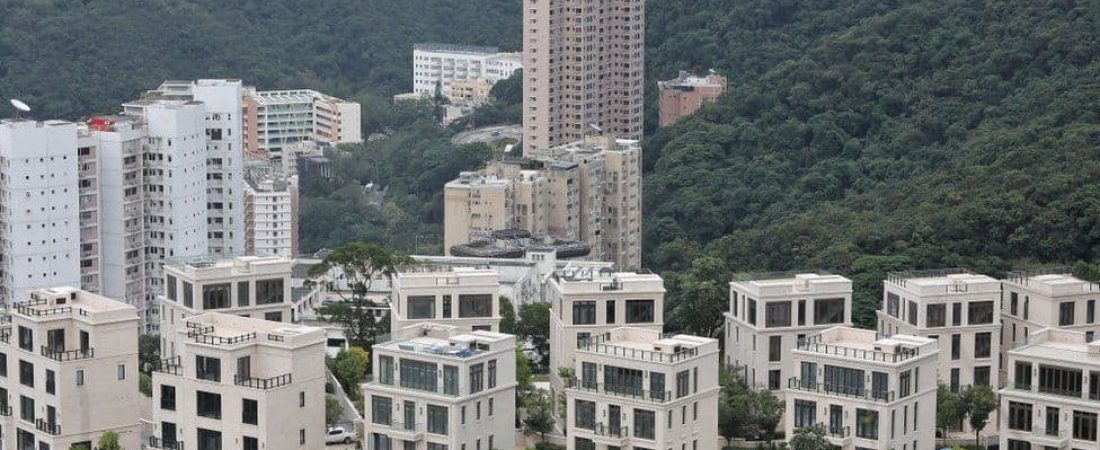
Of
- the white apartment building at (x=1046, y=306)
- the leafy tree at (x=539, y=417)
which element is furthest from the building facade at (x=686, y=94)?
the leafy tree at (x=539, y=417)

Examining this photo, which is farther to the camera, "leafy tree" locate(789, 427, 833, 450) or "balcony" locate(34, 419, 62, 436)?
"balcony" locate(34, 419, 62, 436)

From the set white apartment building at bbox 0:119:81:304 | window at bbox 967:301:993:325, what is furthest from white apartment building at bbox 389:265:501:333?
white apartment building at bbox 0:119:81:304

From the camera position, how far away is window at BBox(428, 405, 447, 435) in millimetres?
36062

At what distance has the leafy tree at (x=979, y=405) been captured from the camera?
39.4 meters

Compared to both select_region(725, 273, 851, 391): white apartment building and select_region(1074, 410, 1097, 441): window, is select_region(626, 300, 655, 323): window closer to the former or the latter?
select_region(725, 273, 851, 391): white apartment building

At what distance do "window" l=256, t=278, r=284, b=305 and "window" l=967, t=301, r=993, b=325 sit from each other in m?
12.7

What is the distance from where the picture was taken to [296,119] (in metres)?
112

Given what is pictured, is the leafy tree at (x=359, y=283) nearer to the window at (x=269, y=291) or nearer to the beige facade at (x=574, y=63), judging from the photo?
the window at (x=269, y=291)

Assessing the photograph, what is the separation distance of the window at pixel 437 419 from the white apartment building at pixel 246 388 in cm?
220

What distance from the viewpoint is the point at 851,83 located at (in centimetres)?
8638

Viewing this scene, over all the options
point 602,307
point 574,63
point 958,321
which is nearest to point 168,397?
point 602,307

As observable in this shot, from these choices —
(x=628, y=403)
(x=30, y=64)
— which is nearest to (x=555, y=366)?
(x=628, y=403)

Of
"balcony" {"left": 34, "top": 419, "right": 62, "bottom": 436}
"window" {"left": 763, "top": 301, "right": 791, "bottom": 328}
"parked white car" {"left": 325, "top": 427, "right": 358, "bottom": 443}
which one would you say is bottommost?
"parked white car" {"left": 325, "top": 427, "right": 358, "bottom": 443}

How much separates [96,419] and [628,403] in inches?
372
